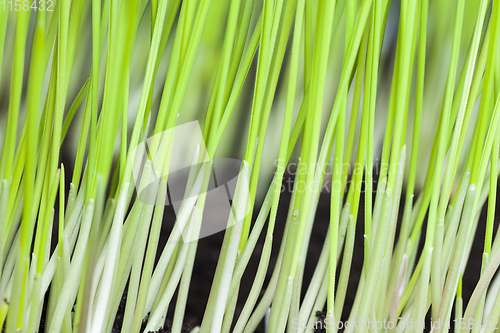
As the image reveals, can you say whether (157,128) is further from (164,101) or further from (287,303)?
(287,303)

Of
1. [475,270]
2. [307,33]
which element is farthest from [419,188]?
[307,33]

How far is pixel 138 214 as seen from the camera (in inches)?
10.4

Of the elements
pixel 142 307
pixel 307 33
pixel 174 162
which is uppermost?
pixel 307 33

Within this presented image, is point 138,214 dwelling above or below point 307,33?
below

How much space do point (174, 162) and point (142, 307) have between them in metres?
0.14

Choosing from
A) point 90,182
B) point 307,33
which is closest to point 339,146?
point 307,33

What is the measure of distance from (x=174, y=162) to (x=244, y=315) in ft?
0.53

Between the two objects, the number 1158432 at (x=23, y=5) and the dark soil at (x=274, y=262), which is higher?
the number 1158432 at (x=23, y=5)

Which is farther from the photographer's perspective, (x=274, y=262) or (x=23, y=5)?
(x=274, y=262)

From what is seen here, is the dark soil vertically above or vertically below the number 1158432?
below

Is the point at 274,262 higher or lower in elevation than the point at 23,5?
lower

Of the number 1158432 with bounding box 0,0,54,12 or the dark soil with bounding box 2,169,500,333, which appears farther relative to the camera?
the dark soil with bounding box 2,169,500,333

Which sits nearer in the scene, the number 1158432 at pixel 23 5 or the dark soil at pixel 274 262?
the number 1158432 at pixel 23 5

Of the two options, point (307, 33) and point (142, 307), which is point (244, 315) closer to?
point (142, 307)
